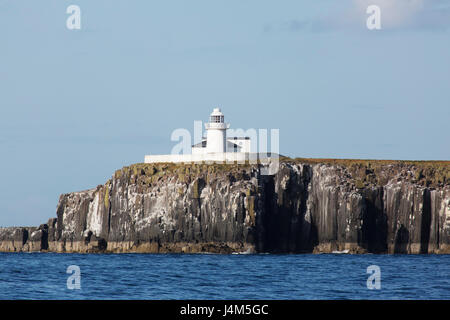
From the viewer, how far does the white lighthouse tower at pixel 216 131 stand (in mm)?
116125

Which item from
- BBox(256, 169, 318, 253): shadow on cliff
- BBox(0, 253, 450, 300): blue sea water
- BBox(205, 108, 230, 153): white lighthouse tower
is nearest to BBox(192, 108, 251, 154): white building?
BBox(205, 108, 230, 153): white lighthouse tower

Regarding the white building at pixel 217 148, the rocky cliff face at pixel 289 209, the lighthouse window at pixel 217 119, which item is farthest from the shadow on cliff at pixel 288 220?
the lighthouse window at pixel 217 119

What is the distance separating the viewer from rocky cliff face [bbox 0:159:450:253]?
343ft

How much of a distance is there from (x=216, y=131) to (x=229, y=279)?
53.7 m

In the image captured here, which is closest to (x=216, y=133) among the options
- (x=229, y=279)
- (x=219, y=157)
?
(x=219, y=157)

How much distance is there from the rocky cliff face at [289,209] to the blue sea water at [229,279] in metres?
15.2

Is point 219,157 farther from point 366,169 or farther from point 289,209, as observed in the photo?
point 366,169

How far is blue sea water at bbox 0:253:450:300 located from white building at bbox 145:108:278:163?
2366cm

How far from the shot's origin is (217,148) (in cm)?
11638

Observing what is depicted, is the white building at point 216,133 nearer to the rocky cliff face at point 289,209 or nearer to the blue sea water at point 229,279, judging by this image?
the rocky cliff face at point 289,209

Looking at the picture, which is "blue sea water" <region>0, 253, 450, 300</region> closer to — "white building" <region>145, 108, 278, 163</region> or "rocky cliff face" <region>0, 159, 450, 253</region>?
"rocky cliff face" <region>0, 159, 450, 253</region>

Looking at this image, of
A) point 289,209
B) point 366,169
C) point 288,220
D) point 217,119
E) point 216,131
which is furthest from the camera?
point 217,119

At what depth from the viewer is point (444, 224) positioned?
347 feet
